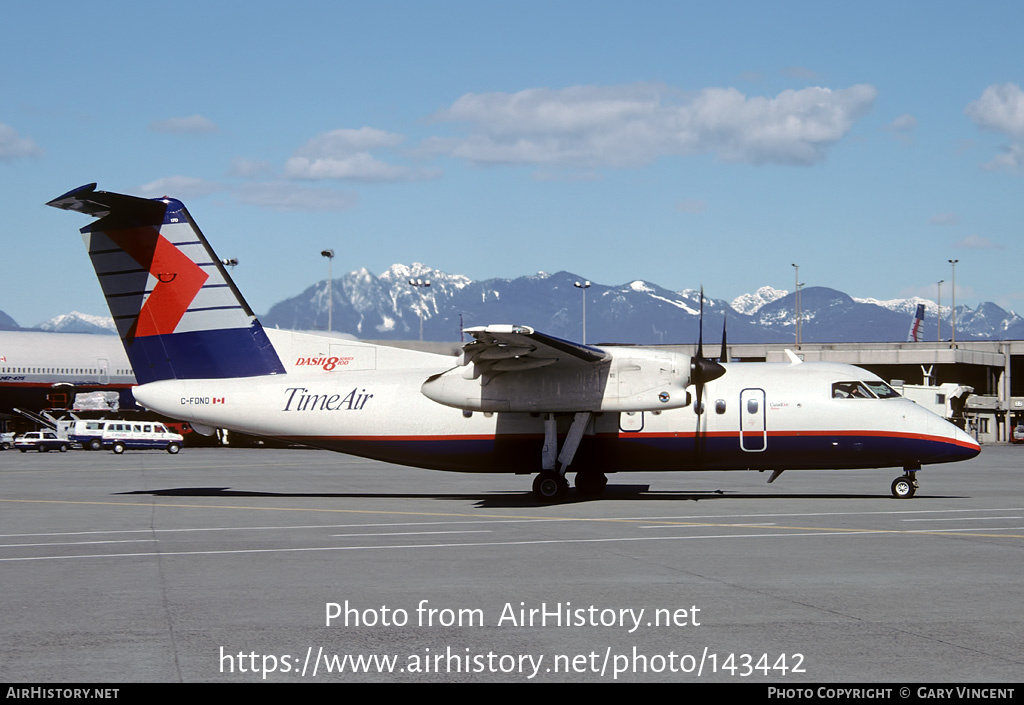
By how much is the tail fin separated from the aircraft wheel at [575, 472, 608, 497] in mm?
8643

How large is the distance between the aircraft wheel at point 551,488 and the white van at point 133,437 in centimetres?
4605

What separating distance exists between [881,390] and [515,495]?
989cm

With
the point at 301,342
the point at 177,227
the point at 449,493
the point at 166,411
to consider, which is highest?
the point at 177,227

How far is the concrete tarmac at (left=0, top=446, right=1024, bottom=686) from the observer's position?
8883mm

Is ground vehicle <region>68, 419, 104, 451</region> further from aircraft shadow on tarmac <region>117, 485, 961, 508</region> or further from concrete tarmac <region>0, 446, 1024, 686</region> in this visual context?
concrete tarmac <region>0, 446, 1024, 686</region>

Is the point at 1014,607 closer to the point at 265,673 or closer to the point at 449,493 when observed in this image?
the point at 265,673

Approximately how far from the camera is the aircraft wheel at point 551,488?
2561 cm

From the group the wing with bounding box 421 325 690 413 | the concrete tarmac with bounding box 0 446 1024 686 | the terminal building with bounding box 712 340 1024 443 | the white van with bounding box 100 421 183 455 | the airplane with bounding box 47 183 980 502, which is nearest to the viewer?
the concrete tarmac with bounding box 0 446 1024 686

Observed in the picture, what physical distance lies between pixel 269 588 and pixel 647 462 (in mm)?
14964

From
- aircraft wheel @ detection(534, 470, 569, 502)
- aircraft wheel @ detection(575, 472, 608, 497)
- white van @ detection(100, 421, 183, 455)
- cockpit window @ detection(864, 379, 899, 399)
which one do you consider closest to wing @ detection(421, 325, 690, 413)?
aircraft wheel @ detection(534, 470, 569, 502)

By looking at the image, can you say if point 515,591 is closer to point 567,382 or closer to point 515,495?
point 567,382

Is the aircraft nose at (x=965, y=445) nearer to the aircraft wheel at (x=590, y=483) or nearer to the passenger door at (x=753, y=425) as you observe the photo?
the passenger door at (x=753, y=425)
